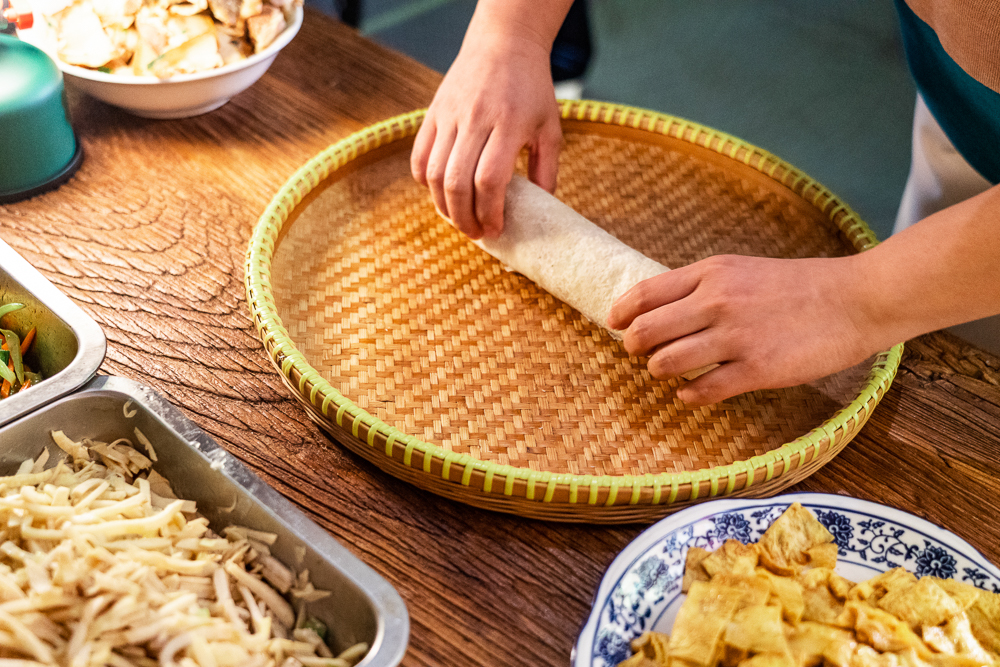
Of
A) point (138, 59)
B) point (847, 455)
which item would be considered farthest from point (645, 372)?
point (138, 59)

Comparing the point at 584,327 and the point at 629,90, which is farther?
the point at 629,90

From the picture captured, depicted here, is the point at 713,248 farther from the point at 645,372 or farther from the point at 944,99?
the point at 944,99

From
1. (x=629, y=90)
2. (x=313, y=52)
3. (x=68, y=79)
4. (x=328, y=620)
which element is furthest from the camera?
(x=629, y=90)

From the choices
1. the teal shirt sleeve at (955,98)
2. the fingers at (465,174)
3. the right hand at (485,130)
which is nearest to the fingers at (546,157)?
the right hand at (485,130)

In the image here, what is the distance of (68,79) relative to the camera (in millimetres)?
1477

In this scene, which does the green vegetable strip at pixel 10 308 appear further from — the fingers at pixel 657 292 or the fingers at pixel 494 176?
the fingers at pixel 657 292

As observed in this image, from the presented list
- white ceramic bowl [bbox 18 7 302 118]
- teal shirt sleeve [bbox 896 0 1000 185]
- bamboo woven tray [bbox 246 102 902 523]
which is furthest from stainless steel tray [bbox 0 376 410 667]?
teal shirt sleeve [bbox 896 0 1000 185]

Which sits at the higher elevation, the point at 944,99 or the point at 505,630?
the point at 944,99

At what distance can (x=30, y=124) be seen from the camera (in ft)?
4.09

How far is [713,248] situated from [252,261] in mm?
717

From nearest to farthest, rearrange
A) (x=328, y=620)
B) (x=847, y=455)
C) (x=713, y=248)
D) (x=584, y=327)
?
(x=328, y=620) < (x=847, y=455) < (x=584, y=327) < (x=713, y=248)

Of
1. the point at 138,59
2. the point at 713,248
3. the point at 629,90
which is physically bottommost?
the point at 629,90

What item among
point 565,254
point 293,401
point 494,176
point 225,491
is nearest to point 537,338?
point 565,254

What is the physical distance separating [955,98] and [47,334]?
1.38 m
